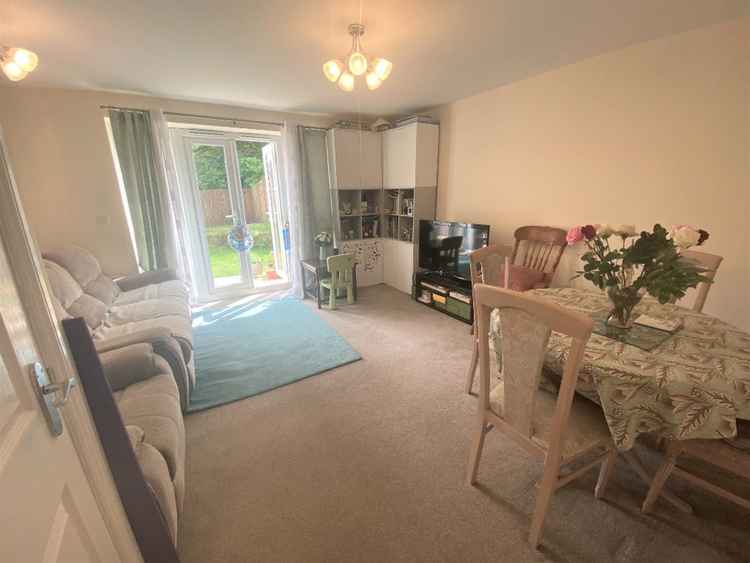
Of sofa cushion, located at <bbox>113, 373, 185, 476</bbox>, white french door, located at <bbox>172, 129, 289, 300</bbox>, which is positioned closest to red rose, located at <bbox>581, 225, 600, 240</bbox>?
sofa cushion, located at <bbox>113, 373, 185, 476</bbox>

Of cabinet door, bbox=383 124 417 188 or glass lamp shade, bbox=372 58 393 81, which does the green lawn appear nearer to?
cabinet door, bbox=383 124 417 188

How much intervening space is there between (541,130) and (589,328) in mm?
2651

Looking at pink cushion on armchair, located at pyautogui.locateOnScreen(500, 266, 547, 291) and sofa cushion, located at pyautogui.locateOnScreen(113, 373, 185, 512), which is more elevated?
pink cushion on armchair, located at pyautogui.locateOnScreen(500, 266, 547, 291)

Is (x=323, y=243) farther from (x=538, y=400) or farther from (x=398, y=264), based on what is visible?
(x=538, y=400)

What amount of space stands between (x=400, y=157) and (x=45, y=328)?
12.9 ft

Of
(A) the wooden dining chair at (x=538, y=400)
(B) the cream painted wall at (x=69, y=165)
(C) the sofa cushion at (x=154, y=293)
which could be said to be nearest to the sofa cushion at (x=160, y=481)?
(A) the wooden dining chair at (x=538, y=400)

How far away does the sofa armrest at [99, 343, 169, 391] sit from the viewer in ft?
5.19

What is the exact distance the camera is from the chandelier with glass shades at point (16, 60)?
1812mm

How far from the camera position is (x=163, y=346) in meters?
1.86

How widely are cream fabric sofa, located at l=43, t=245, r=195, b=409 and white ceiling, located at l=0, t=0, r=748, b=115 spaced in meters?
1.52

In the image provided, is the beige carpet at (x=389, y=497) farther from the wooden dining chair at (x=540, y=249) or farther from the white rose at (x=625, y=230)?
the wooden dining chair at (x=540, y=249)

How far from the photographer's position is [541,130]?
2891 millimetres

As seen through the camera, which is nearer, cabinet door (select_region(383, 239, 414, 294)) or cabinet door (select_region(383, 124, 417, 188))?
cabinet door (select_region(383, 124, 417, 188))

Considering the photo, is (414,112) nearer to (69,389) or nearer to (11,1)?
(11,1)
